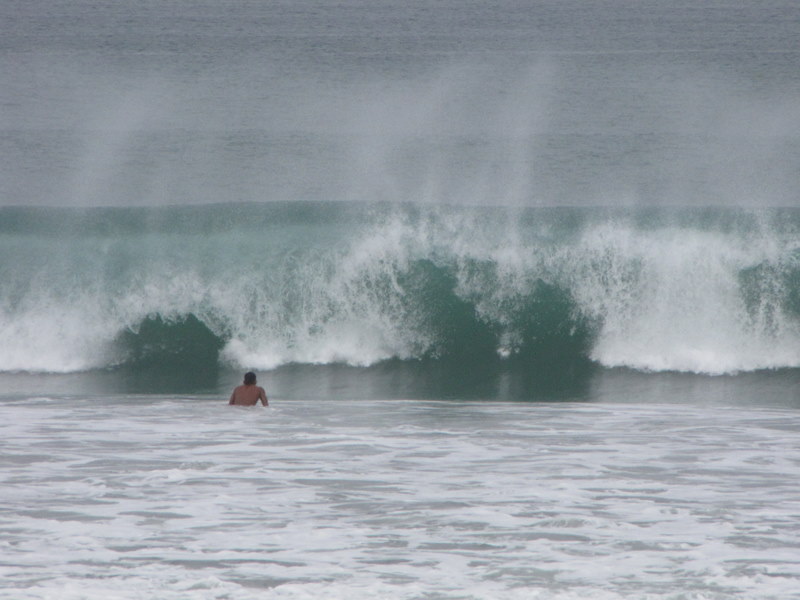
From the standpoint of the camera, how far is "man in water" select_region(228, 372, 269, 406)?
1238 centimetres

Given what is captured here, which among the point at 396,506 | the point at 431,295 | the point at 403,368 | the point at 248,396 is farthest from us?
the point at 431,295

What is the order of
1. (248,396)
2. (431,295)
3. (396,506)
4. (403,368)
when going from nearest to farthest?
(396,506) → (248,396) → (403,368) → (431,295)

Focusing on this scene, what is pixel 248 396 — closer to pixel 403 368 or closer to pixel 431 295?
pixel 403 368

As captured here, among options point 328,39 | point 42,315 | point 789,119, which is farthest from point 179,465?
point 328,39

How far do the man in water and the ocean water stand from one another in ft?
1.15

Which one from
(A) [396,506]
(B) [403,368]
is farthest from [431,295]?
(A) [396,506]

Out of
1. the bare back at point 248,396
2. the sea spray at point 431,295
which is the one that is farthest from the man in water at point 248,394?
the sea spray at point 431,295

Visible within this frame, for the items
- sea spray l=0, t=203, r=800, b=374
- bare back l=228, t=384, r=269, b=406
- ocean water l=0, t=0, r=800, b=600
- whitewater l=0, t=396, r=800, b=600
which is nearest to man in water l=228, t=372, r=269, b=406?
bare back l=228, t=384, r=269, b=406

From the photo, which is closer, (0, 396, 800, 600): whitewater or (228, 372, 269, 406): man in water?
(0, 396, 800, 600): whitewater

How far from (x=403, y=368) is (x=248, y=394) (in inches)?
168

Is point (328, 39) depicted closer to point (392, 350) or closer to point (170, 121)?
point (170, 121)

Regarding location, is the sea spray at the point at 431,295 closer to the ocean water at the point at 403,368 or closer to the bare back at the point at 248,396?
the ocean water at the point at 403,368

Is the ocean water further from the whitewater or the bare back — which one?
the bare back

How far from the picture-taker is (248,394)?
1240 centimetres
